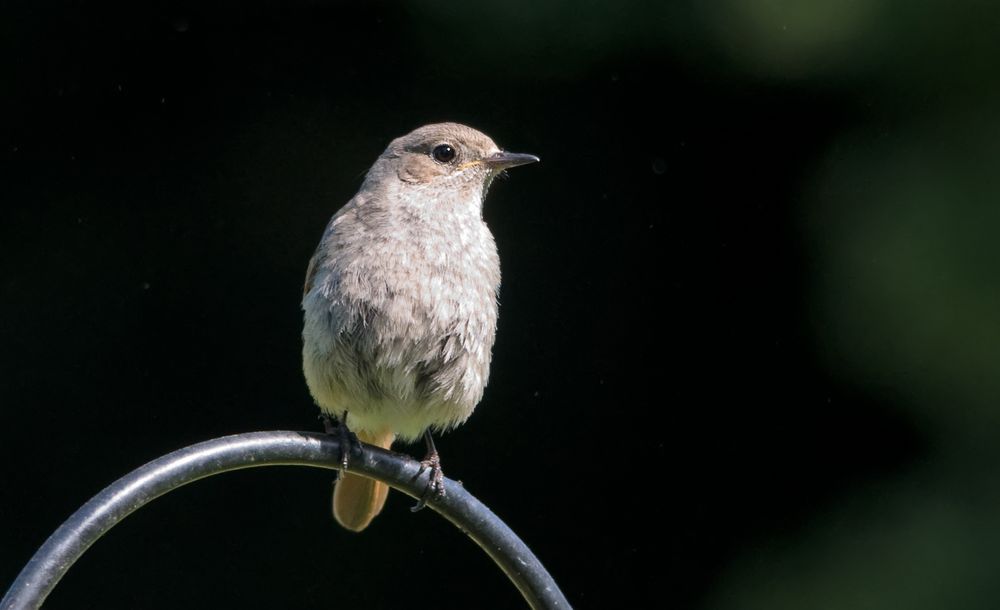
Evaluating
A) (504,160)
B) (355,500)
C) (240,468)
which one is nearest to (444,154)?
(504,160)

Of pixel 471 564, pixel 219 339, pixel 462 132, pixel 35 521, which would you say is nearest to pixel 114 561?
pixel 35 521

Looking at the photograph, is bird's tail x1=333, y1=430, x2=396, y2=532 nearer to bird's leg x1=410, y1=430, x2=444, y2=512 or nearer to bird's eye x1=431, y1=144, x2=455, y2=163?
bird's leg x1=410, y1=430, x2=444, y2=512

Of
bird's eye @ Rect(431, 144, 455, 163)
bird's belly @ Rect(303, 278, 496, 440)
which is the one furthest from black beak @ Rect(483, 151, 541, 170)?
bird's belly @ Rect(303, 278, 496, 440)

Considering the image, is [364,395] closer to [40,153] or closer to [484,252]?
[484,252]

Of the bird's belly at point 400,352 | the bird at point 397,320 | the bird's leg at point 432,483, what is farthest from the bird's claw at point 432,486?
the bird's belly at point 400,352

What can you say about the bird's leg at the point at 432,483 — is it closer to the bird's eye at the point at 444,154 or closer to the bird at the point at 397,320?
the bird at the point at 397,320
